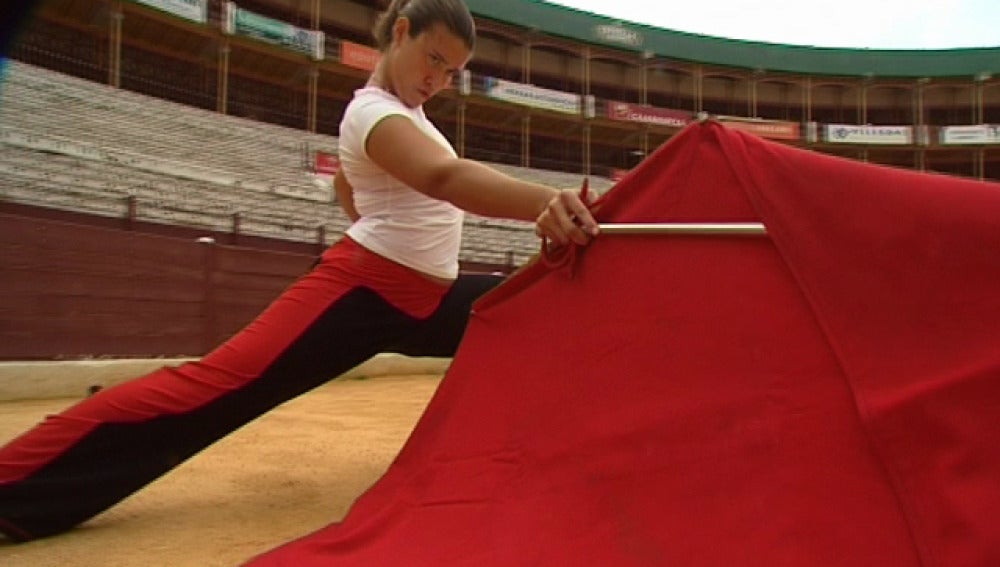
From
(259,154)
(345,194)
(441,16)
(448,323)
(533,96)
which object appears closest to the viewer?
(441,16)

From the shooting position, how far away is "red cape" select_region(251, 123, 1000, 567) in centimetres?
81

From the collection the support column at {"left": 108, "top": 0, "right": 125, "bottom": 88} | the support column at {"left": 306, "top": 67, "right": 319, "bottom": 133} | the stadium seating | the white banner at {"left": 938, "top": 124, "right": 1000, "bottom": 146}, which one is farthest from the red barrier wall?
the white banner at {"left": 938, "top": 124, "right": 1000, "bottom": 146}

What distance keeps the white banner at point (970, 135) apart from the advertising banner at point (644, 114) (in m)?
8.45

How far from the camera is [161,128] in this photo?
44.1ft

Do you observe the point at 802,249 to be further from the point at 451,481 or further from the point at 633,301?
the point at 451,481

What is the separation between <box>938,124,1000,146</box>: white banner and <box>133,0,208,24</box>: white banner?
71.2ft

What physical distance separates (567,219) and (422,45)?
1.73 ft

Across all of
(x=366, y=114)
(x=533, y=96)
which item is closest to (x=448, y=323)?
(x=366, y=114)

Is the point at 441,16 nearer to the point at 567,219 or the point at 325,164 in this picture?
the point at 567,219

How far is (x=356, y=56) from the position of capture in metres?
18.0

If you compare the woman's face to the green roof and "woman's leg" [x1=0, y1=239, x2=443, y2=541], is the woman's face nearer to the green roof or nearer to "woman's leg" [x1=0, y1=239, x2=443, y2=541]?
"woman's leg" [x1=0, y1=239, x2=443, y2=541]

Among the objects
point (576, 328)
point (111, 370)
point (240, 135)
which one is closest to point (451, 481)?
point (576, 328)

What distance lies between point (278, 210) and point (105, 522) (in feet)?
38.8

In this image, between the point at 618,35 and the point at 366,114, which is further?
the point at 618,35
